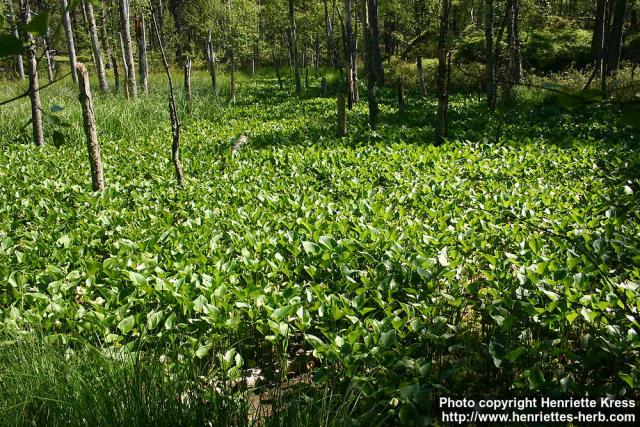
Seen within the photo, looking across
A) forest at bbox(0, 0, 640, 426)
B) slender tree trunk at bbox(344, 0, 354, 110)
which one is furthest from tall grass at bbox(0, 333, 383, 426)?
slender tree trunk at bbox(344, 0, 354, 110)

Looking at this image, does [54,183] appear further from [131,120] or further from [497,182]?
[497,182]

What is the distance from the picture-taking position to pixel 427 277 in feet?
12.3

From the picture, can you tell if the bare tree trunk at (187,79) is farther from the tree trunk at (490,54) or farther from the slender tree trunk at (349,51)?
the tree trunk at (490,54)

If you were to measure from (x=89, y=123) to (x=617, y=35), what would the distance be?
20.7 meters

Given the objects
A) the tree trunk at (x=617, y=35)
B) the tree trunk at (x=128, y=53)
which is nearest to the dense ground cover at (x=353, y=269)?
the tree trunk at (x=128, y=53)

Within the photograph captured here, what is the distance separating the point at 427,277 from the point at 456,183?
10.7ft

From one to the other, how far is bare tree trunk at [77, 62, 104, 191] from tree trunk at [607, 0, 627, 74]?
18897 millimetres

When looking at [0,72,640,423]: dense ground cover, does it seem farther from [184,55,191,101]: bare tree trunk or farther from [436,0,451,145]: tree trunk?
[184,55,191,101]: bare tree trunk

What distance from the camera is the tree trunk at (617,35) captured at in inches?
707

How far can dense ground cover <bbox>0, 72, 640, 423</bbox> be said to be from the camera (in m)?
3.01

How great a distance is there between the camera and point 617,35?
1883 centimetres

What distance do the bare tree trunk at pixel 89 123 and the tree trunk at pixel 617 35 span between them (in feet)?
62.0

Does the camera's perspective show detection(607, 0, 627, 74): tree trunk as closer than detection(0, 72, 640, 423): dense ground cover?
No

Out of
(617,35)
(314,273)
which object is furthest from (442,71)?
(617,35)
